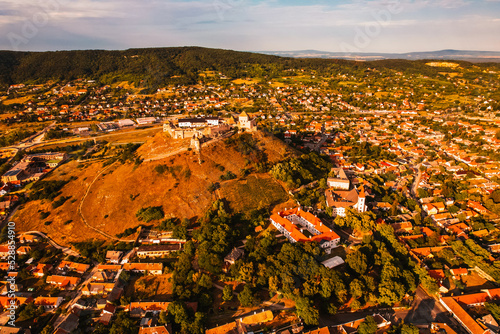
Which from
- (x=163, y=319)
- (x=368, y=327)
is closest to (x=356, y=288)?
(x=368, y=327)

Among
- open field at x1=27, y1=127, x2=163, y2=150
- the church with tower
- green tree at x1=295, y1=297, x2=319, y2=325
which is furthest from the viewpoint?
open field at x1=27, y1=127, x2=163, y2=150

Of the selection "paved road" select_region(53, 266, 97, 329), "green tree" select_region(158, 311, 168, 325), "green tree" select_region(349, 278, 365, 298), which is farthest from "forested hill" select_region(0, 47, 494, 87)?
"green tree" select_region(349, 278, 365, 298)

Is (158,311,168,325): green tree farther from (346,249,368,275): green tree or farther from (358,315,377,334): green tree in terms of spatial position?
(346,249,368,275): green tree

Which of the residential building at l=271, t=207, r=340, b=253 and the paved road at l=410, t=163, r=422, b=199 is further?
the paved road at l=410, t=163, r=422, b=199

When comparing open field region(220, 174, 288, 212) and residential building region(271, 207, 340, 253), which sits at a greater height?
open field region(220, 174, 288, 212)

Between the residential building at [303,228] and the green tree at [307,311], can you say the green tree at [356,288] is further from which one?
the residential building at [303,228]

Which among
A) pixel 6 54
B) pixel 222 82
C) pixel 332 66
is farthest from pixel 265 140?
pixel 6 54

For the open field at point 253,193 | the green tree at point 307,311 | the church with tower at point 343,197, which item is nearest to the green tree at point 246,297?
the green tree at point 307,311
